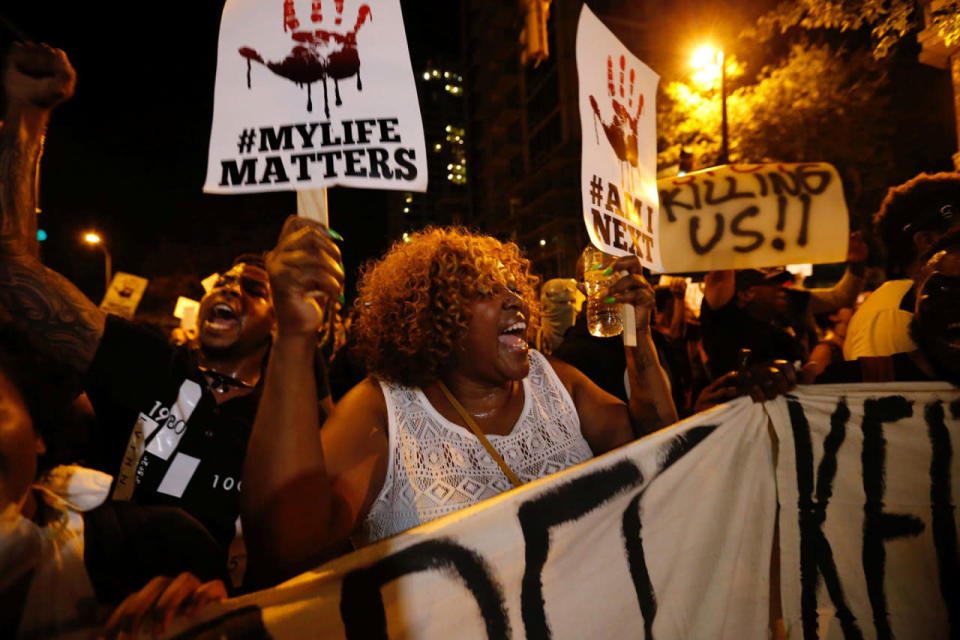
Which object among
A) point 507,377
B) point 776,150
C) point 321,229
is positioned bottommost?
point 507,377

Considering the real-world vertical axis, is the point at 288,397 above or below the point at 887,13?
below

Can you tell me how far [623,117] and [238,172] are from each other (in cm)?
175

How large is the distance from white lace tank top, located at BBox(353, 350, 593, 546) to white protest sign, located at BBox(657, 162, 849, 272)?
60.5 inches

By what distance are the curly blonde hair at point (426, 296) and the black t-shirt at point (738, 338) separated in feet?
7.07

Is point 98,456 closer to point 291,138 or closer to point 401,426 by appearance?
point 401,426

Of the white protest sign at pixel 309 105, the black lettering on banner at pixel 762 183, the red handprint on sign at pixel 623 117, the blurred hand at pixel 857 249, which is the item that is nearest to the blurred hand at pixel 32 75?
the white protest sign at pixel 309 105

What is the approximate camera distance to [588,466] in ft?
5.74

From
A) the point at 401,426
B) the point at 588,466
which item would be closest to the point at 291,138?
the point at 401,426

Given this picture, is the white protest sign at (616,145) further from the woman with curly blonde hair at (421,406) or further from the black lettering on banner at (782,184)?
the black lettering on banner at (782,184)

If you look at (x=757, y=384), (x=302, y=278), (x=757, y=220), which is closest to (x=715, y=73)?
(x=757, y=220)

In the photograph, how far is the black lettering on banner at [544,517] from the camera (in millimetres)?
1541

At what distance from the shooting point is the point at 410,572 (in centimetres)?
139

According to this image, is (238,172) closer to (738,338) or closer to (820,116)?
(738,338)

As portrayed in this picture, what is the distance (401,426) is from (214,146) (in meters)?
1.05
